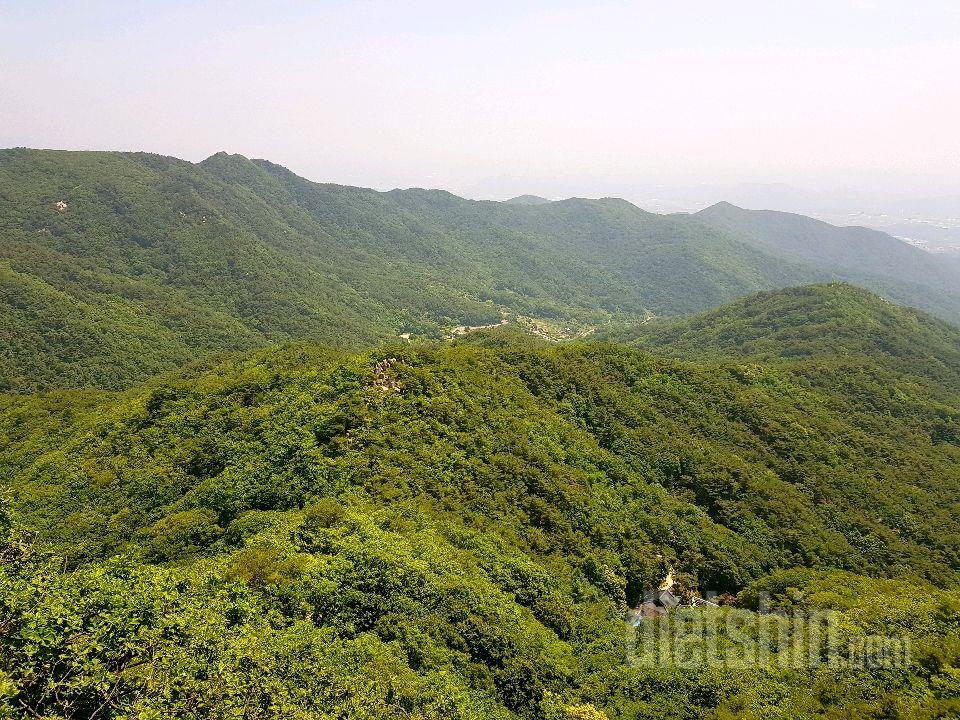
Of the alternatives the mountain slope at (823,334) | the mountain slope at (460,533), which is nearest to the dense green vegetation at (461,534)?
the mountain slope at (460,533)

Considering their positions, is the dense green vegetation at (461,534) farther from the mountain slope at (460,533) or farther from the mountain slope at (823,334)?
the mountain slope at (823,334)

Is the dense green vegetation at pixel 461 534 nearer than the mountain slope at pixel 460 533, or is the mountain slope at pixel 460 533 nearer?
the dense green vegetation at pixel 461 534

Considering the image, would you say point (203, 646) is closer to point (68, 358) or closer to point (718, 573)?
point (718, 573)

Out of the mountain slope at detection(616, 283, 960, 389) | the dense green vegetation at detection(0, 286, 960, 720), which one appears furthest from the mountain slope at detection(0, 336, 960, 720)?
the mountain slope at detection(616, 283, 960, 389)

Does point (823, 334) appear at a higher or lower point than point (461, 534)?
higher

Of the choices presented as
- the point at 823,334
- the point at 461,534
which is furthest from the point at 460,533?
the point at 823,334

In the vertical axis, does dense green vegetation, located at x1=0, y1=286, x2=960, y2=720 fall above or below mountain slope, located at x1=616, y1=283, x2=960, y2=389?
below

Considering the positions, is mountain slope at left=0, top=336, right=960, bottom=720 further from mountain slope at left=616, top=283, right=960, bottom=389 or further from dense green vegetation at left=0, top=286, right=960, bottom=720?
mountain slope at left=616, top=283, right=960, bottom=389

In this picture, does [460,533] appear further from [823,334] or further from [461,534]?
[823,334]

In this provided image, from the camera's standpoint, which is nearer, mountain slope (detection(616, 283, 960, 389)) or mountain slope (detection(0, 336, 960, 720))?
mountain slope (detection(0, 336, 960, 720))

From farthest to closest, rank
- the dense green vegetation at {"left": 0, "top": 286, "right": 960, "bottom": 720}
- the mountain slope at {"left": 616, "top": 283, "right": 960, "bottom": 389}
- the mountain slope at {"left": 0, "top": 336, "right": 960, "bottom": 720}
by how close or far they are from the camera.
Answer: the mountain slope at {"left": 616, "top": 283, "right": 960, "bottom": 389}
the mountain slope at {"left": 0, "top": 336, "right": 960, "bottom": 720}
the dense green vegetation at {"left": 0, "top": 286, "right": 960, "bottom": 720}
